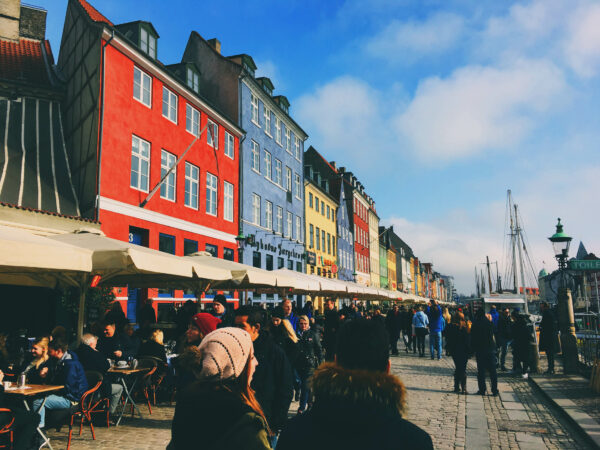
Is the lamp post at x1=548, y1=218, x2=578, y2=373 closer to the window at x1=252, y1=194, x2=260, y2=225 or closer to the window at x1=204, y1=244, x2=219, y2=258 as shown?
the window at x1=204, y1=244, x2=219, y2=258

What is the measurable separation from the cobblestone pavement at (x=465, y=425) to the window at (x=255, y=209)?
19.2 metres

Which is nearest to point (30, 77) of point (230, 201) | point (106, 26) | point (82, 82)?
point (82, 82)

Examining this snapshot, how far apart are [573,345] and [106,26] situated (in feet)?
59.0

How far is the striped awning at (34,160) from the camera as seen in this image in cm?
1516

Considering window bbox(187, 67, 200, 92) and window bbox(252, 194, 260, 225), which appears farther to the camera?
window bbox(252, 194, 260, 225)

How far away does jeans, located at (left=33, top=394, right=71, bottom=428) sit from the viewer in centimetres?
612

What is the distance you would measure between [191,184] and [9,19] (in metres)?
10.1

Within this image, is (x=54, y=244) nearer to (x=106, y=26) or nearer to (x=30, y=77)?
(x=106, y=26)

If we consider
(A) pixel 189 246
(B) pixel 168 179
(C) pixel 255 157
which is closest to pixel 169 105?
(B) pixel 168 179

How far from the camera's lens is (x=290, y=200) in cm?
3659

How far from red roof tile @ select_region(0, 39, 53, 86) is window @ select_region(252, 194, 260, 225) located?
12.8 metres

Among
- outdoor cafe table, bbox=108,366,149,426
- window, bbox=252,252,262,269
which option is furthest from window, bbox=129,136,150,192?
outdoor cafe table, bbox=108,366,149,426

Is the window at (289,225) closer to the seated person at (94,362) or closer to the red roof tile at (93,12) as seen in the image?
the red roof tile at (93,12)

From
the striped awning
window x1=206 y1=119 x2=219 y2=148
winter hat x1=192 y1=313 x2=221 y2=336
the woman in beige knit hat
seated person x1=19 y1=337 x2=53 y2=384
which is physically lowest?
Answer: seated person x1=19 y1=337 x2=53 y2=384
